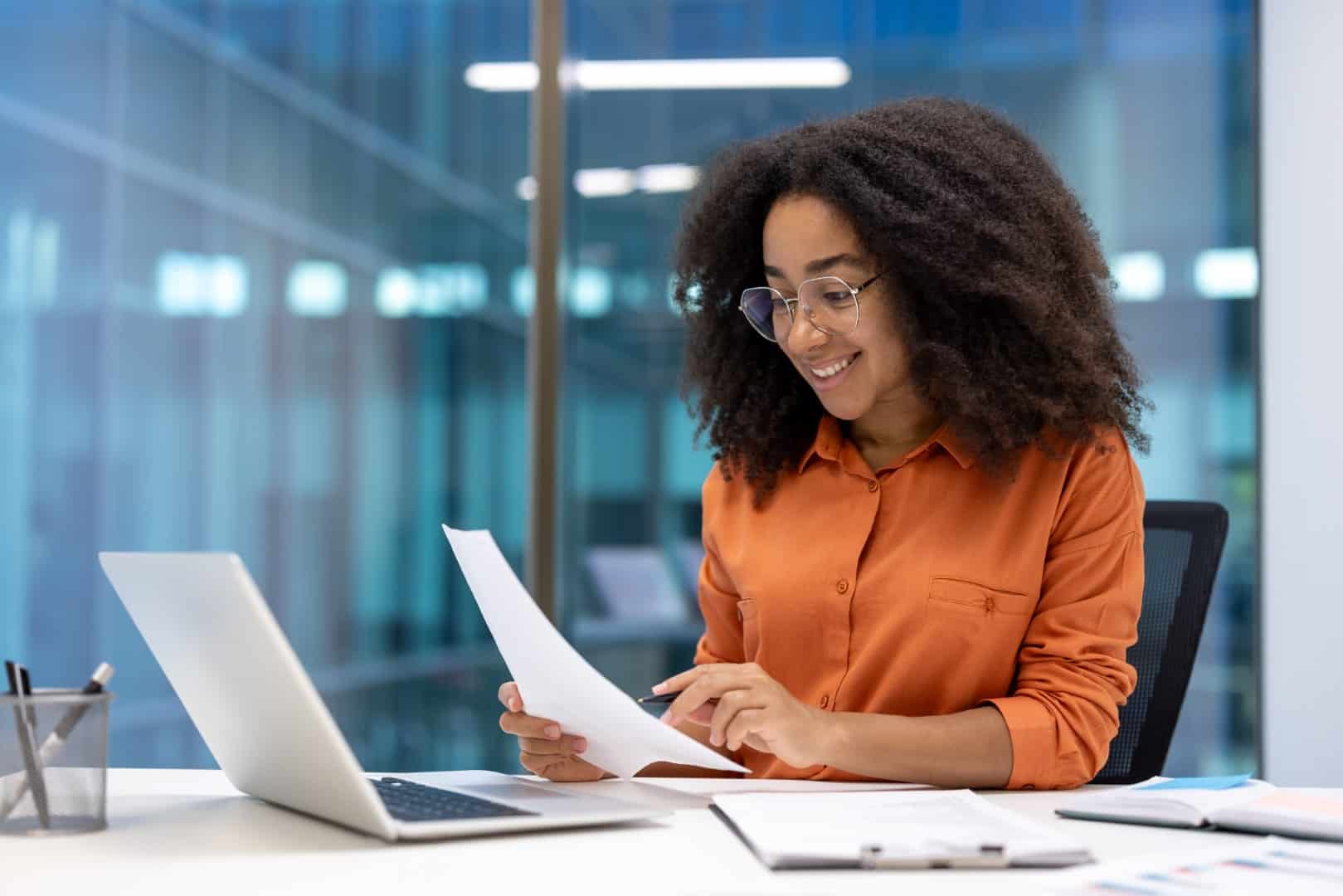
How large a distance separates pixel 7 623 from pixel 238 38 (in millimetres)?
1612

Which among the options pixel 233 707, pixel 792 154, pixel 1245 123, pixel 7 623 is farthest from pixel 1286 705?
pixel 7 623

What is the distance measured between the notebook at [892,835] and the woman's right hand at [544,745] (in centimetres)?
21

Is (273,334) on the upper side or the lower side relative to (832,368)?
upper

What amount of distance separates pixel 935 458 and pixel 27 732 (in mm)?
1051

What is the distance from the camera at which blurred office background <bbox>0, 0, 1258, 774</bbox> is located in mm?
3189

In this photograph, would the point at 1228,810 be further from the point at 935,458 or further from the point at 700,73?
the point at 700,73

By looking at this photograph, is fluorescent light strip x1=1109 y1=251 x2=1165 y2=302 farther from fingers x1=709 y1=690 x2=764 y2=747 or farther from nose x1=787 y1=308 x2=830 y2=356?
fingers x1=709 y1=690 x2=764 y2=747

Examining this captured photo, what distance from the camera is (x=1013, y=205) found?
1635 mm

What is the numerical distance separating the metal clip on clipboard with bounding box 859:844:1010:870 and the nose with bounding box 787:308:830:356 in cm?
79

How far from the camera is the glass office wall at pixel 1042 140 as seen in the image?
315 centimetres

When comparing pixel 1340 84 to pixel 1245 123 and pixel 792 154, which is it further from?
pixel 792 154

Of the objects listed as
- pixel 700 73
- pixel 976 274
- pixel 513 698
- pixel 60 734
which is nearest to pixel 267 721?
pixel 60 734

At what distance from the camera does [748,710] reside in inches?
49.4

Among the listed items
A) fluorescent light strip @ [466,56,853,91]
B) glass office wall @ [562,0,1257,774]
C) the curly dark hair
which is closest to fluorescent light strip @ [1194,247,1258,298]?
glass office wall @ [562,0,1257,774]
